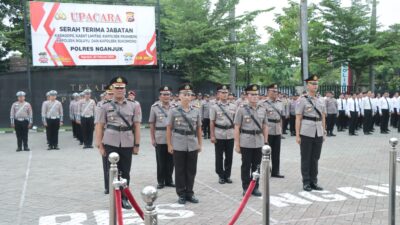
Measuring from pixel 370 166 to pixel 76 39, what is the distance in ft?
44.2

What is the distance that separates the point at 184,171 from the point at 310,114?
8.00 feet

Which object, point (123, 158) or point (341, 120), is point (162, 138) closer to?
point (123, 158)

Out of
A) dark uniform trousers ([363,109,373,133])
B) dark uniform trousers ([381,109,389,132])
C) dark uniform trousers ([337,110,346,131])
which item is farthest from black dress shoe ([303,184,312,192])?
dark uniform trousers ([381,109,389,132])

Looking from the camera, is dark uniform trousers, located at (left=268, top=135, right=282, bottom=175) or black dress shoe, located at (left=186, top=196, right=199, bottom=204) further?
dark uniform trousers, located at (left=268, top=135, right=282, bottom=175)

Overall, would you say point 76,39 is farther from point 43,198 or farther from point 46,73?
point 43,198

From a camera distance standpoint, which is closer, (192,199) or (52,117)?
(192,199)

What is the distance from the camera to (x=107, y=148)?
6.38 metres

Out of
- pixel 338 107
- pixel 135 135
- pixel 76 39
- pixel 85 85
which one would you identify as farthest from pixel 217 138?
pixel 85 85

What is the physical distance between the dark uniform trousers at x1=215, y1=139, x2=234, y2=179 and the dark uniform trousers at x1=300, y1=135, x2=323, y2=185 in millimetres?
1415

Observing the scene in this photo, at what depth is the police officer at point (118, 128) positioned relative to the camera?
20.8 feet

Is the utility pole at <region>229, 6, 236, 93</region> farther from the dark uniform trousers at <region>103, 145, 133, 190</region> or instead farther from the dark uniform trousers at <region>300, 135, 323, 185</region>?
the dark uniform trousers at <region>103, 145, 133, 190</region>

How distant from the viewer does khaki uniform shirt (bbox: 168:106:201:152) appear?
21.5ft

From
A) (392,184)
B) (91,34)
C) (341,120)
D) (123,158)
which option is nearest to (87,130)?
(91,34)

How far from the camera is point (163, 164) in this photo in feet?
25.0
